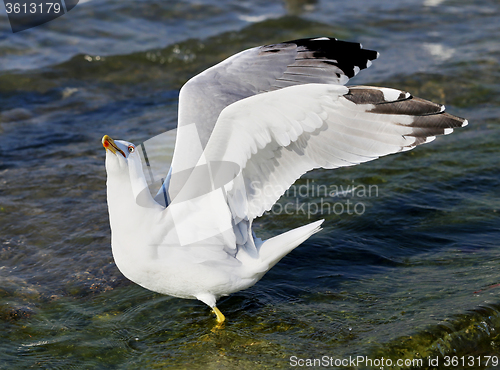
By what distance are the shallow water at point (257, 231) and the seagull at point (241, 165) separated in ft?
1.51

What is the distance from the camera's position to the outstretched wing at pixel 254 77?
14.3 feet

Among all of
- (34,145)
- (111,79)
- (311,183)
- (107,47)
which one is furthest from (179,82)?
(311,183)

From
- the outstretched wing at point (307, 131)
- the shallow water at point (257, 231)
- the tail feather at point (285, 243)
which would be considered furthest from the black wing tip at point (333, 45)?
the shallow water at point (257, 231)

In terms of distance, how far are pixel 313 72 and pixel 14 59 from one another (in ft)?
23.6

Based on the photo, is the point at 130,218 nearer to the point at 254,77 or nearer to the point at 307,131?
the point at 307,131

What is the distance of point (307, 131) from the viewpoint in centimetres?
359

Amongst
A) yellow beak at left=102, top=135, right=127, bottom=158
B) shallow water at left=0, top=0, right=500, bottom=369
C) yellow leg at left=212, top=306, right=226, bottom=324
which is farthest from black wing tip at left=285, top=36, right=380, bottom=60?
yellow leg at left=212, top=306, right=226, bottom=324

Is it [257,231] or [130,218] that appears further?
[257,231]

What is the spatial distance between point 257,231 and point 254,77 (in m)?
1.52

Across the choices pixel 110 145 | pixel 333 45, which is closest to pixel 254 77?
pixel 333 45

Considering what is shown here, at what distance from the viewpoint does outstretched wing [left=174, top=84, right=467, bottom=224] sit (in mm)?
3369

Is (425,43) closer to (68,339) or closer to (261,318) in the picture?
(261,318)

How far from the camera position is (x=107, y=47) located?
10594mm

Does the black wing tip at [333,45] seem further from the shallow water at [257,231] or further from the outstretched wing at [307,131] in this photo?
the shallow water at [257,231]
